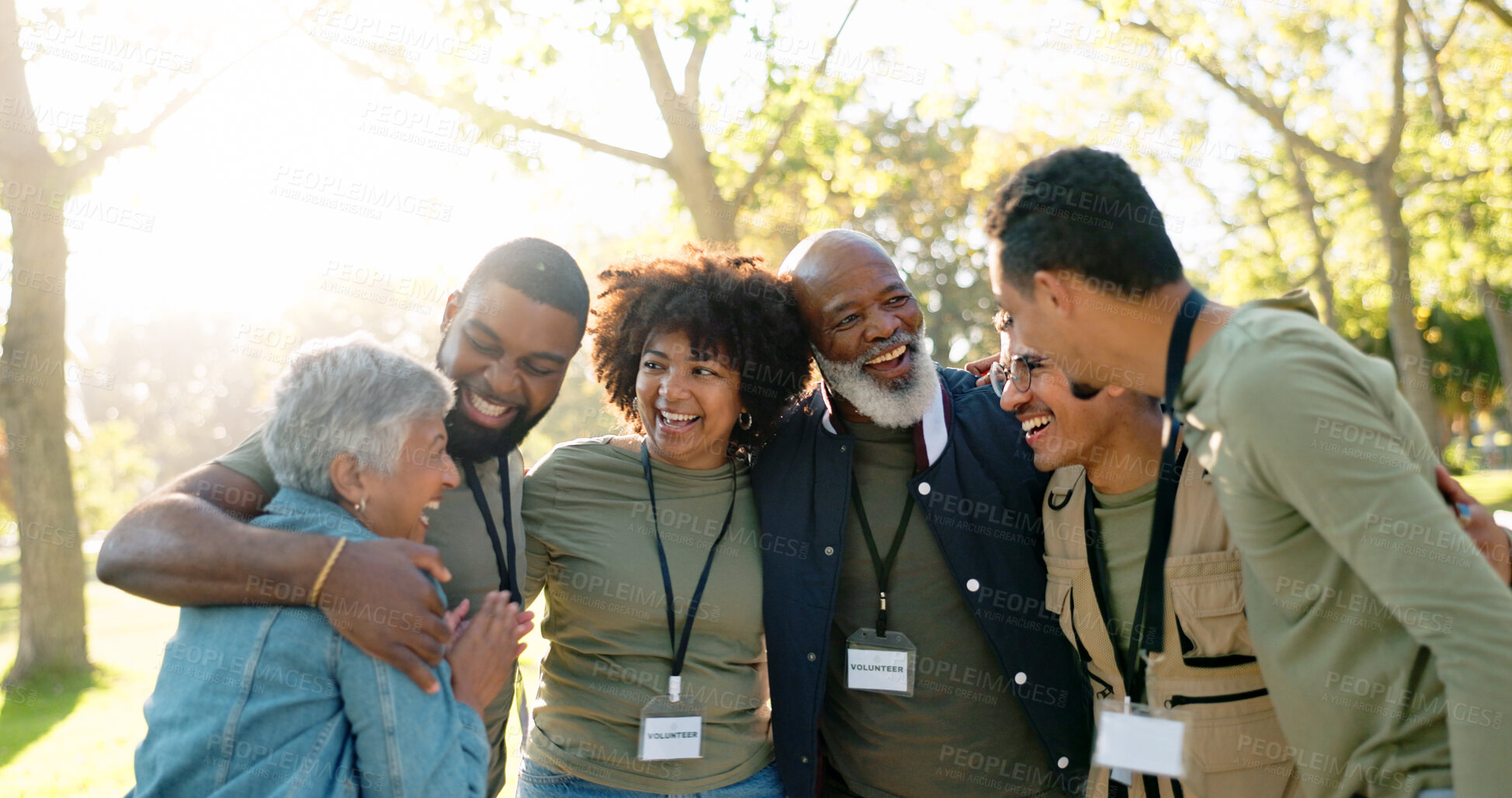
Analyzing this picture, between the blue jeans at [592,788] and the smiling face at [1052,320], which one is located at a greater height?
the smiling face at [1052,320]

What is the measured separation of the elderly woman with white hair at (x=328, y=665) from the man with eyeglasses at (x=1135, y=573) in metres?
1.88

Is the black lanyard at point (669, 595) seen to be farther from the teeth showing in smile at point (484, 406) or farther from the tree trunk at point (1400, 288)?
the tree trunk at point (1400, 288)

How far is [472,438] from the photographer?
347 centimetres

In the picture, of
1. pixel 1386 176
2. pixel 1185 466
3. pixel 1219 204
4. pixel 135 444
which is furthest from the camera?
pixel 135 444

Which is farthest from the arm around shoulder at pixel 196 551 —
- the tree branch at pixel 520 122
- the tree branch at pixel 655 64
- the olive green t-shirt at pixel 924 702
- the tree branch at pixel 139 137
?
the tree branch at pixel 139 137

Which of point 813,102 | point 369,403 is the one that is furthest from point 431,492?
point 813,102

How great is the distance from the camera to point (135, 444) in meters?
52.1

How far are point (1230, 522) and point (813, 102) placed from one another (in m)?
6.87

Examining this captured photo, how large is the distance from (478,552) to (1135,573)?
2178 millimetres

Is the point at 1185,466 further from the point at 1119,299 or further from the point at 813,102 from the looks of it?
the point at 813,102

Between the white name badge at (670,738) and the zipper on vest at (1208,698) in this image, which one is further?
the white name badge at (670,738)

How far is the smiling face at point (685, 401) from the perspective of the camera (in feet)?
12.2

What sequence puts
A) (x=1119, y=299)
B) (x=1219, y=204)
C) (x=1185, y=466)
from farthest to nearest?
(x=1219, y=204) < (x=1185, y=466) < (x=1119, y=299)

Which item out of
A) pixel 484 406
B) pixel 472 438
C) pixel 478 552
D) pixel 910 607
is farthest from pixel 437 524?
pixel 910 607
